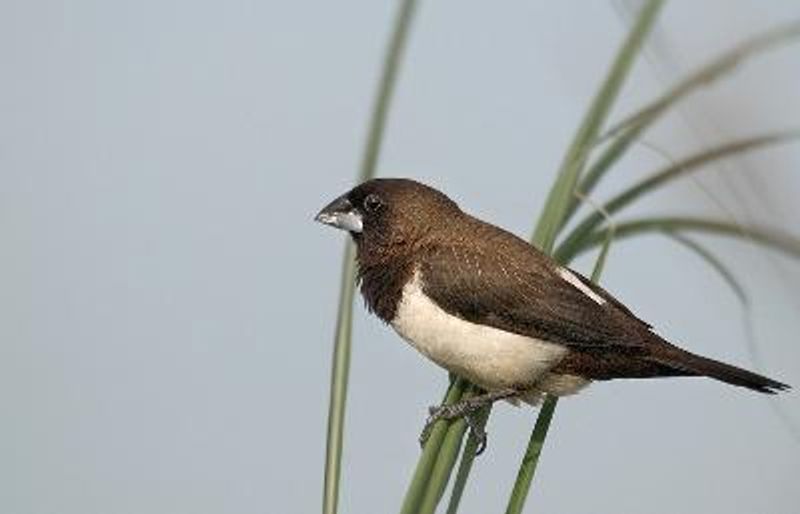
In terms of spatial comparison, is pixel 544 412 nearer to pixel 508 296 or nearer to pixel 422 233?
pixel 508 296

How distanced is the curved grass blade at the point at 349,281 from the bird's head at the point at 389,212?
37 cm

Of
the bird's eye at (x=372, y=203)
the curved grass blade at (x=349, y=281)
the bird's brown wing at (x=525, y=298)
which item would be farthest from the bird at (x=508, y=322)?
the curved grass blade at (x=349, y=281)

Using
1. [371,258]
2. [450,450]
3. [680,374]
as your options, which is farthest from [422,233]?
[450,450]

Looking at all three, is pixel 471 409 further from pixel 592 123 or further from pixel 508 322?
pixel 592 123

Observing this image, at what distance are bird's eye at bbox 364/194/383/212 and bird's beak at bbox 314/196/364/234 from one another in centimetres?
2

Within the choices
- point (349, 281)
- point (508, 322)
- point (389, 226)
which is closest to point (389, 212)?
point (389, 226)

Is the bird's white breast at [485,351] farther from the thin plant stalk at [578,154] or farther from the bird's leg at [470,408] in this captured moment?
the thin plant stalk at [578,154]

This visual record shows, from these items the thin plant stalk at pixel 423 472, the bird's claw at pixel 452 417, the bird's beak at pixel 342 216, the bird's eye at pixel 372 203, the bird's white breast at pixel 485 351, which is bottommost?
the thin plant stalk at pixel 423 472

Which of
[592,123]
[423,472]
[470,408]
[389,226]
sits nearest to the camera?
[423,472]

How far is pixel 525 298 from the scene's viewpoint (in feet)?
4.19

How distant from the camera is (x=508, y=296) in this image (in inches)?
50.5

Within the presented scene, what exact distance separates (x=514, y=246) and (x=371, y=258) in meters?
0.24

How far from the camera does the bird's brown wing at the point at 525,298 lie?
125 centimetres

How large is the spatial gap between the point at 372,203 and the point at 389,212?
41mm
